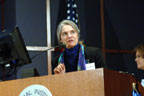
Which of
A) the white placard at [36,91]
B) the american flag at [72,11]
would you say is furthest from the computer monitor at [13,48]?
the american flag at [72,11]

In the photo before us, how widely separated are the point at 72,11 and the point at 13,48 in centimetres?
221

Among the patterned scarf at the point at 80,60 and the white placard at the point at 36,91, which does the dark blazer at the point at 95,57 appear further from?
the white placard at the point at 36,91

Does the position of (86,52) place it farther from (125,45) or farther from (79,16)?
(125,45)

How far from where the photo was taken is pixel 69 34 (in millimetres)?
2652

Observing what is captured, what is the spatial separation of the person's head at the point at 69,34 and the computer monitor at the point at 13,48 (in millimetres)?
654

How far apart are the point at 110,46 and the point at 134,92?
3.06 metres

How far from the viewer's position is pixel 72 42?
264 centimetres

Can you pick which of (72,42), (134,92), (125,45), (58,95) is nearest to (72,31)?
(72,42)

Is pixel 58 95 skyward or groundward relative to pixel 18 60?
groundward

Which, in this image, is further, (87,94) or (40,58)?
(40,58)

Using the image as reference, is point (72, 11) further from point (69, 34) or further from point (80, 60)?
point (80, 60)

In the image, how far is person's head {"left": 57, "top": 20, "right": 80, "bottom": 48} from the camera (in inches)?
104

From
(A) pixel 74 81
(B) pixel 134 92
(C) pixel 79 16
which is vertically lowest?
(B) pixel 134 92

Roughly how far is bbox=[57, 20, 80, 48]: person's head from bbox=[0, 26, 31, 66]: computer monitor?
2.15 feet
